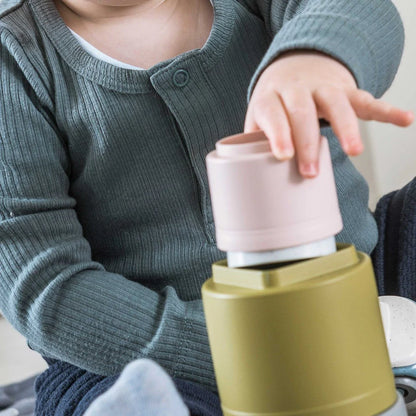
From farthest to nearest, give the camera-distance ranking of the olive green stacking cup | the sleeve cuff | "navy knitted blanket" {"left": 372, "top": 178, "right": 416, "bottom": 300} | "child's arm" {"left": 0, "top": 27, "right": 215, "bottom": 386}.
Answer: "navy knitted blanket" {"left": 372, "top": 178, "right": 416, "bottom": 300} → "child's arm" {"left": 0, "top": 27, "right": 215, "bottom": 386} → the sleeve cuff → the olive green stacking cup

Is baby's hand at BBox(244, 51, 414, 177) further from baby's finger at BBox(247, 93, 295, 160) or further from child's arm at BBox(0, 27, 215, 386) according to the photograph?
child's arm at BBox(0, 27, 215, 386)

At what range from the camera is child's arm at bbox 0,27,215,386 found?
0.70m

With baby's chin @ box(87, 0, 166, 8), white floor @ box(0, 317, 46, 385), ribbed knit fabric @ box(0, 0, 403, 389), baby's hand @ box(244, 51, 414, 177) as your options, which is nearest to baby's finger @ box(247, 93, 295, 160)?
baby's hand @ box(244, 51, 414, 177)

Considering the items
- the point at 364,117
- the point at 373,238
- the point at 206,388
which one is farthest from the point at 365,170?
the point at 364,117

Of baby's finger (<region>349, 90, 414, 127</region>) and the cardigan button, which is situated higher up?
baby's finger (<region>349, 90, 414, 127</region>)

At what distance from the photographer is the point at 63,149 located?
795 millimetres

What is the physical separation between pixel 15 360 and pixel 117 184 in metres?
0.65

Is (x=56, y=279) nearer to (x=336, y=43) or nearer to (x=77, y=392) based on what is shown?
(x=77, y=392)

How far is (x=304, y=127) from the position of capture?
1.51 ft

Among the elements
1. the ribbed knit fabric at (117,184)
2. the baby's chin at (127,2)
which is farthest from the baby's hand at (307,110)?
the baby's chin at (127,2)

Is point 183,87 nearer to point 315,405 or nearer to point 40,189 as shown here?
point 40,189

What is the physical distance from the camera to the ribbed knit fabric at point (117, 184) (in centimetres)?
71

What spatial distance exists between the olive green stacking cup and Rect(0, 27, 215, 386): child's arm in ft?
0.82

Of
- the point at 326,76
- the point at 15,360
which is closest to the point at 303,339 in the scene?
the point at 326,76
